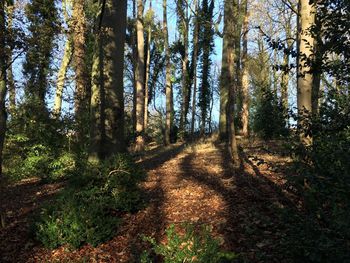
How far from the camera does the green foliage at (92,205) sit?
268 inches

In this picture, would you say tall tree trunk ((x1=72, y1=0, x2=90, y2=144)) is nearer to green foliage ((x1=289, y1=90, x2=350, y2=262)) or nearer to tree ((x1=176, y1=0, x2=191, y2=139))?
green foliage ((x1=289, y1=90, x2=350, y2=262))

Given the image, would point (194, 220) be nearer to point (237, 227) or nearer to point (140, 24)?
point (237, 227)

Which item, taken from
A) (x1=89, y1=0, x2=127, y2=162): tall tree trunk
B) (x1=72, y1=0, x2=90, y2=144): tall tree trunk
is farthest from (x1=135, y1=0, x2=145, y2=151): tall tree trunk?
(x1=89, y1=0, x2=127, y2=162): tall tree trunk

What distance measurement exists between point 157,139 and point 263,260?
96.9ft

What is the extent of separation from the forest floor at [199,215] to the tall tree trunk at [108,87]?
55.0 inches

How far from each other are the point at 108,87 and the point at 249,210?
13.7 ft

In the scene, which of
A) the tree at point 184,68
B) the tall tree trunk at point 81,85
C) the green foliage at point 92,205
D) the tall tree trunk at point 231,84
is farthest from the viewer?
the tree at point 184,68

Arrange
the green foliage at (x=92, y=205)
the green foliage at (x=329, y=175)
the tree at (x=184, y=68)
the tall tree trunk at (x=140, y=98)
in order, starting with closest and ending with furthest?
the green foliage at (x=329, y=175) → the green foliage at (x=92, y=205) → the tall tree trunk at (x=140, y=98) → the tree at (x=184, y=68)

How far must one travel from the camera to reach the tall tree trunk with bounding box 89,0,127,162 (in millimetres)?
8688

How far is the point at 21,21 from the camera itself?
7.73 metres

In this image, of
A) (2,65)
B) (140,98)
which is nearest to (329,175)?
(2,65)

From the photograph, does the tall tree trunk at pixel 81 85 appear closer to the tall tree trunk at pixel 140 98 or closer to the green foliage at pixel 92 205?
the tall tree trunk at pixel 140 98

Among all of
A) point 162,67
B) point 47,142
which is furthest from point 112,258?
point 162,67

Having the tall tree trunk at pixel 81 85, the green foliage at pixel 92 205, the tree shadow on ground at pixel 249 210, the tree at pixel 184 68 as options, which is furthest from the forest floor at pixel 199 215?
the tree at pixel 184 68
